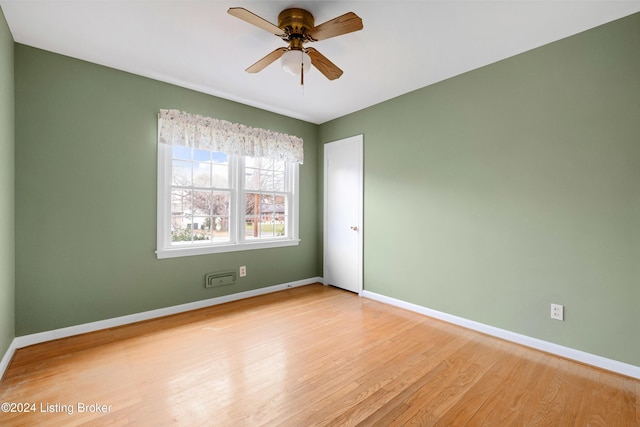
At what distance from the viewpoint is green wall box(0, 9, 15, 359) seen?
2090 mm

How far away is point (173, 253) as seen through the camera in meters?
3.26

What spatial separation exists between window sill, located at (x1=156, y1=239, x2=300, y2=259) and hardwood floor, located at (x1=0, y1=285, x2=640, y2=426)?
74 cm

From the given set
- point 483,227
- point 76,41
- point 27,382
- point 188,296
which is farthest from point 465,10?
point 27,382

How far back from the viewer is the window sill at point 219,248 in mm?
3236

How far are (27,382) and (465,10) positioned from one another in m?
4.01

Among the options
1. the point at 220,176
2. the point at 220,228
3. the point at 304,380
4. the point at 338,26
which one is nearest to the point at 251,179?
the point at 220,176

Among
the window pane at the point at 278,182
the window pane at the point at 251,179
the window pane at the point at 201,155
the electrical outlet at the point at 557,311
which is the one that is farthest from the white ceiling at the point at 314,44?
the electrical outlet at the point at 557,311

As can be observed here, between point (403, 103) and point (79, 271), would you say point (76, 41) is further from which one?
point (403, 103)

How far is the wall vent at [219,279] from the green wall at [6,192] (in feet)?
5.38

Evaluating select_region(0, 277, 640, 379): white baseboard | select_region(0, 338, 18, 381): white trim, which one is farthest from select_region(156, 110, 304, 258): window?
select_region(0, 338, 18, 381): white trim

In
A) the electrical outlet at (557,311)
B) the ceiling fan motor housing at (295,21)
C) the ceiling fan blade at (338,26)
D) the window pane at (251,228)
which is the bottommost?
the electrical outlet at (557,311)

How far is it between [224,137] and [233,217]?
102cm

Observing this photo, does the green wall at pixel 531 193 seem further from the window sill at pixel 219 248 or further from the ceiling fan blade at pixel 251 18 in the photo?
the ceiling fan blade at pixel 251 18

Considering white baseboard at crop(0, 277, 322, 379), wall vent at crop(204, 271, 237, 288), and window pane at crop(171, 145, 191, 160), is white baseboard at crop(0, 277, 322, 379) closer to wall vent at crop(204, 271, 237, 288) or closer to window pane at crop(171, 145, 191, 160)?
wall vent at crop(204, 271, 237, 288)
